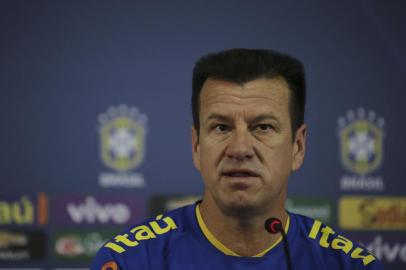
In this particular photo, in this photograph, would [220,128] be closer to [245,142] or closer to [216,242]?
[245,142]

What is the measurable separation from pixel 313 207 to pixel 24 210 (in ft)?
4.42

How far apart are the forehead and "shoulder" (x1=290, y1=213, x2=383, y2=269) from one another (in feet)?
1.15

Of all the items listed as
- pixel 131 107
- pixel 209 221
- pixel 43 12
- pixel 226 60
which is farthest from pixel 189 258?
pixel 43 12

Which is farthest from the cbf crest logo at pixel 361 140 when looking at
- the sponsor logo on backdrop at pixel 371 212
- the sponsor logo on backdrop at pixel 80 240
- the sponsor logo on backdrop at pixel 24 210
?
the sponsor logo on backdrop at pixel 24 210

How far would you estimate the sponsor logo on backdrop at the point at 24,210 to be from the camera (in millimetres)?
3568

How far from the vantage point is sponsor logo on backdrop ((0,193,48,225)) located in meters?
3.57

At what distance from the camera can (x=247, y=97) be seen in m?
1.75

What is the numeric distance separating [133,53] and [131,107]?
26 cm

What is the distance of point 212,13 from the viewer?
145 inches

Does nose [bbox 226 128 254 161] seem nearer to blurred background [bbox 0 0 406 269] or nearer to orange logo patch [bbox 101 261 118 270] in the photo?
orange logo patch [bbox 101 261 118 270]

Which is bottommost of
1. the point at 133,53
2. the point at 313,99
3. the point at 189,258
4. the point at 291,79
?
the point at 189,258

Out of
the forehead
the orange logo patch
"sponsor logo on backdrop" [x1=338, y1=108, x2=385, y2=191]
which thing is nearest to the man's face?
the forehead

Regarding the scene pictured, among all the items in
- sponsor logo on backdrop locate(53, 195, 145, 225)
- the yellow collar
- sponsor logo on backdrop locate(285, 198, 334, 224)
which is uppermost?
sponsor logo on backdrop locate(53, 195, 145, 225)

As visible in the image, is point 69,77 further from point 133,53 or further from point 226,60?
point 226,60
